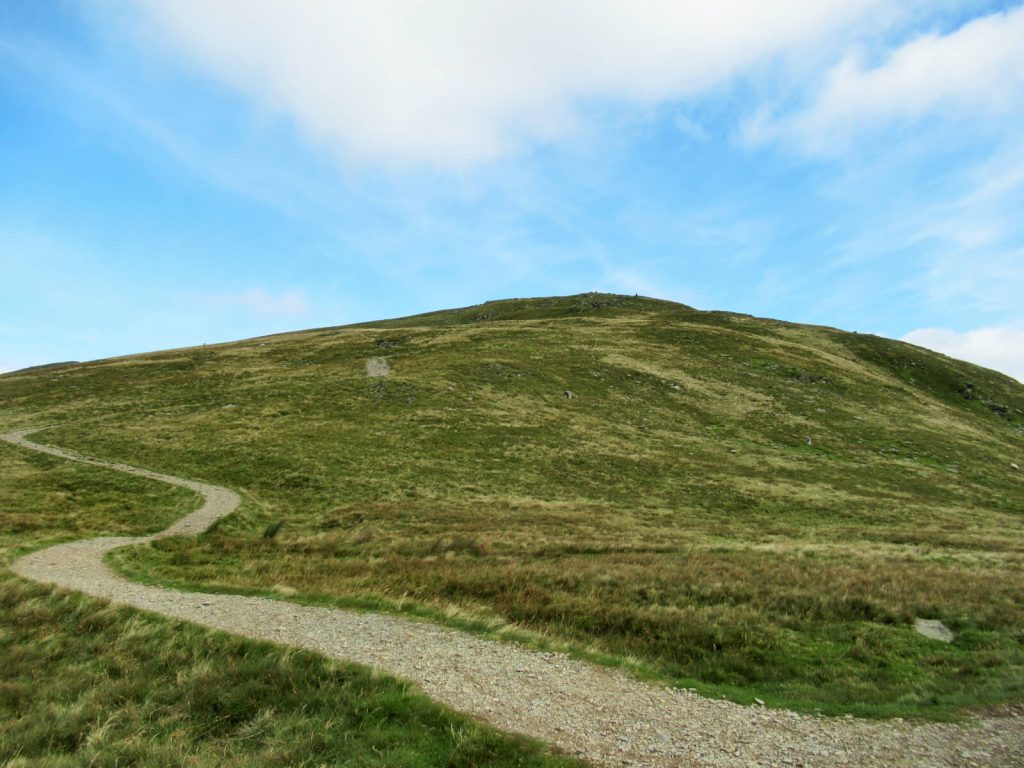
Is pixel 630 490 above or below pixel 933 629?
above

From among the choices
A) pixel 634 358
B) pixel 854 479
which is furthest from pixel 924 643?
pixel 634 358

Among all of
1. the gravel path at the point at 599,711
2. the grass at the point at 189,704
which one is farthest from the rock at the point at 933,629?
the grass at the point at 189,704

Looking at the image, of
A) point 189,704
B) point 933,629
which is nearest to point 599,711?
point 189,704

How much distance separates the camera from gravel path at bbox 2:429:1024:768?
8.95 metres

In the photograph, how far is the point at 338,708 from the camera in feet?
32.1

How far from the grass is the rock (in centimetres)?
1376

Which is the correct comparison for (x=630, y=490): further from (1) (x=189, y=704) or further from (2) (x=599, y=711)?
(1) (x=189, y=704)

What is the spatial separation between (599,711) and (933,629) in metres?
12.6

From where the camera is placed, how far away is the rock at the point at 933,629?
1542 cm

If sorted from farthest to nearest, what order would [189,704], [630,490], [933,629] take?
[630,490] → [933,629] → [189,704]

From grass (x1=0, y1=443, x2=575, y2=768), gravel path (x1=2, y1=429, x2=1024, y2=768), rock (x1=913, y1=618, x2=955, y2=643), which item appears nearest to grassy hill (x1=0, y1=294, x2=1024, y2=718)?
rock (x1=913, y1=618, x2=955, y2=643)

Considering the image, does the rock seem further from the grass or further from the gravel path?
the grass

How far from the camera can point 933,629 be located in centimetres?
1602

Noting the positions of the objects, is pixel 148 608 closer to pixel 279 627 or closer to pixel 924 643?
pixel 279 627
